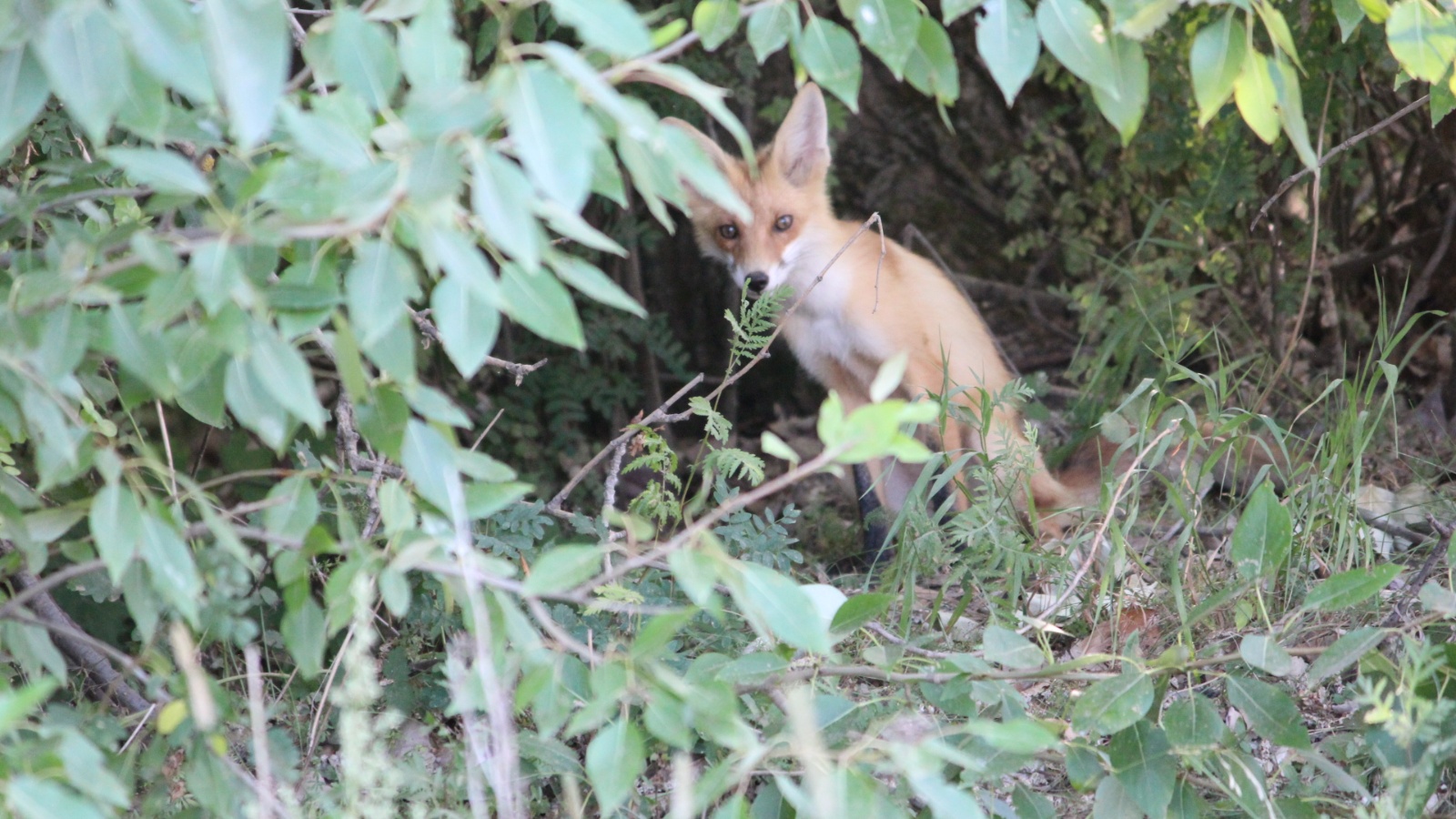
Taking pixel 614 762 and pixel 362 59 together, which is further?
pixel 614 762

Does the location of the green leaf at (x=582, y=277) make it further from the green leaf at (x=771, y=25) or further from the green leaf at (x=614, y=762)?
the green leaf at (x=614, y=762)

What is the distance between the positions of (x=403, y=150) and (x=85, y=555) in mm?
870

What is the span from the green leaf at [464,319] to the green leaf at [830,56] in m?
0.49

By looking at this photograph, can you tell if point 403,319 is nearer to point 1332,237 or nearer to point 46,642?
point 46,642

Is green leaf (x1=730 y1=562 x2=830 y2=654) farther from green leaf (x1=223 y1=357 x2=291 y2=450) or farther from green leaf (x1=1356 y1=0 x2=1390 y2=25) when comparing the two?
→ green leaf (x1=1356 y1=0 x2=1390 y2=25)

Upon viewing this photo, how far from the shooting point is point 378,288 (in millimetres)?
1191

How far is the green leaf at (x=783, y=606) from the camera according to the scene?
137 centimetres

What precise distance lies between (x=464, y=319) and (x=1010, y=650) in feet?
3.54

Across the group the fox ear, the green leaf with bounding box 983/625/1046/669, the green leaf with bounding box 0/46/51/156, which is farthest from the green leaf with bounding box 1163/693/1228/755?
the fox ear

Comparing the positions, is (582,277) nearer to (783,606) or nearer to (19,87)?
(783,606)

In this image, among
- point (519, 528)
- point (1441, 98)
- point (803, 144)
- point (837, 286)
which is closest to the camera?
point (1441, 98)

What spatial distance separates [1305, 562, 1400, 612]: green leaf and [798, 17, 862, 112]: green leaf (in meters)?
1.11

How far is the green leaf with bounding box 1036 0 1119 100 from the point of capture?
1.43 m

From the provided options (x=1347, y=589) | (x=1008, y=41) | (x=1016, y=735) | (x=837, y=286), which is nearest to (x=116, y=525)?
(x=1016, y=735)
